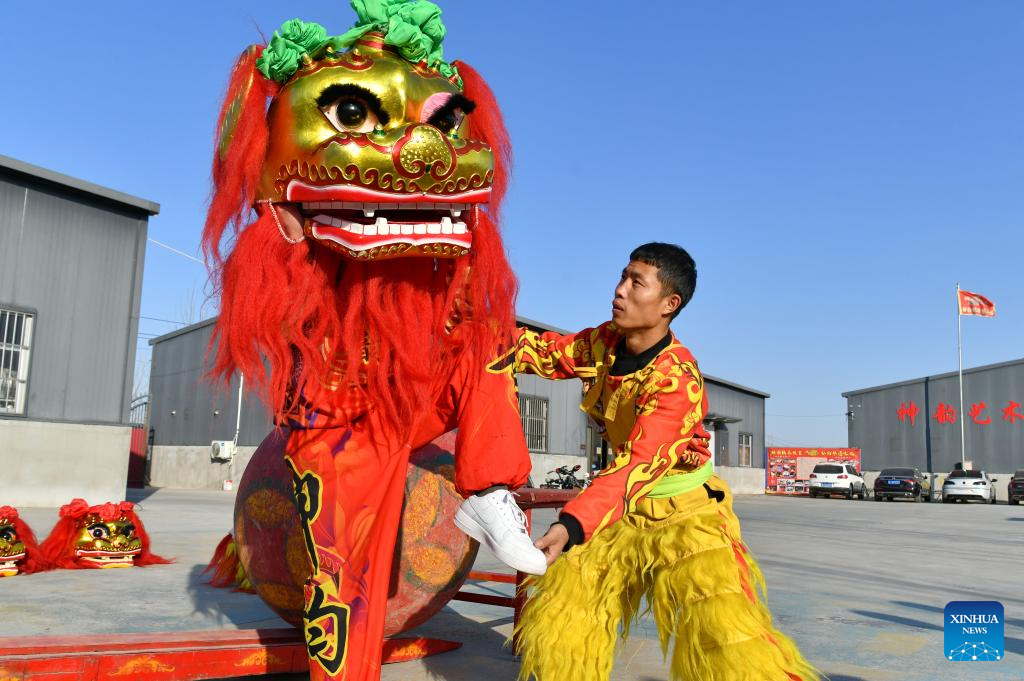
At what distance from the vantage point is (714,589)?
2252 millimetres

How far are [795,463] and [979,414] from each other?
6.96m

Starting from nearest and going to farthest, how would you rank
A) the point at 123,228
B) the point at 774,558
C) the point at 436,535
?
the point at 436,535, the point at 774,558, the point at 123,228

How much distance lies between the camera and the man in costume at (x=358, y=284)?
2250mm

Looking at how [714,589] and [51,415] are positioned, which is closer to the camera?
[714,589]

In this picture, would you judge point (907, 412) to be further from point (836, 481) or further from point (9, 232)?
point (9, 232)

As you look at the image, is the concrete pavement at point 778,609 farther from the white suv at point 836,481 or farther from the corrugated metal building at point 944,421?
the corrugated metal building at point 944,421

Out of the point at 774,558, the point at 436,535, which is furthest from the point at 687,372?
the point at 774,558

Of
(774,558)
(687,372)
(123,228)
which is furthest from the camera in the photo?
(123,228)

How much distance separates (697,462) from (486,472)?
2.44 feet

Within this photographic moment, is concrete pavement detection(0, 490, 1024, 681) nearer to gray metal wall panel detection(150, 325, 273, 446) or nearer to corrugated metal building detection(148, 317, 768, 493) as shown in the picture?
gray metal wall panel detection(150, 325, 273, 446)

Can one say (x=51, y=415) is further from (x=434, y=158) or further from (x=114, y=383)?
(x=434, y=158)

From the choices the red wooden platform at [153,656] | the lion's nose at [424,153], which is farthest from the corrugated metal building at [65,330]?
the lion's nose at [424,153]

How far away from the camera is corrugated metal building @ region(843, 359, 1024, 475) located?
3031 centimetres

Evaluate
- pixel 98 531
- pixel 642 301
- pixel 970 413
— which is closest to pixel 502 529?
pixel 642 301
